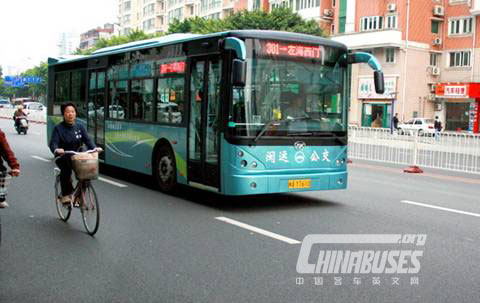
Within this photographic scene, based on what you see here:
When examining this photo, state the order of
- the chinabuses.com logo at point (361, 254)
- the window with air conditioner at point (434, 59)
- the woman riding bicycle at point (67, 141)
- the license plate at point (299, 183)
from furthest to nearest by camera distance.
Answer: the window with air conditioner at point (434, 59), the license plate at point (299, 183), the woman riding bicycle at point (67, 141), the chinabuses.com logo at point (361, 254)

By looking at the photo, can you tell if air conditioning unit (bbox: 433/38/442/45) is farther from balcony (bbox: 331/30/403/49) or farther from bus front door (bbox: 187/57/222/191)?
bus front door (bbox: 187/57/222/191)

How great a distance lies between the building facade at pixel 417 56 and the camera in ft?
160

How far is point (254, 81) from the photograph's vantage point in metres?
9.34

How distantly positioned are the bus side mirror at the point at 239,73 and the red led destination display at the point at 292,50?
939mm

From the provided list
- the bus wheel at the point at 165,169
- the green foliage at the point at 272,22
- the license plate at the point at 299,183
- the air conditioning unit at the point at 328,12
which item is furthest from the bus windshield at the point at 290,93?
the air conditioning unit at the point at 328,12

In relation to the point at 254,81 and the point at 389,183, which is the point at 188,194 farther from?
the point at 389,183

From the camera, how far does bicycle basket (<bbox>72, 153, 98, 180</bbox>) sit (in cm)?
759

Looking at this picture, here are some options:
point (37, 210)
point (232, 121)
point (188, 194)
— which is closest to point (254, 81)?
point (232, 121)

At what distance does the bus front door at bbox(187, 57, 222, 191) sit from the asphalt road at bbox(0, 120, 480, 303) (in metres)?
0.51

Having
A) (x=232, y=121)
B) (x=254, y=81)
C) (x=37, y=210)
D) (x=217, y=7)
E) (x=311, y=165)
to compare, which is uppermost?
(x=217, y=7)

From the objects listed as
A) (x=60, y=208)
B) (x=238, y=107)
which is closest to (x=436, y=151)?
(x=238, y=107)

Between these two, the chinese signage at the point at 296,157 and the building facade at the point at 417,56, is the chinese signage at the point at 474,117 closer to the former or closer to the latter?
the building facade at the point at 417,56

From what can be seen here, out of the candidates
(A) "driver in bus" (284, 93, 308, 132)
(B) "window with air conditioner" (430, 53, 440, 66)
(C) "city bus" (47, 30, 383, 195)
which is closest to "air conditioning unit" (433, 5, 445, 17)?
(B) "window with air conditioner" (430, 53, 440, 66)

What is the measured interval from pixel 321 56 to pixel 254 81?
4.42 ft
